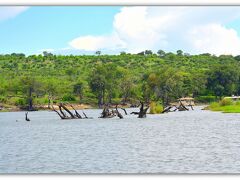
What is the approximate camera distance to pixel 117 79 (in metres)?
73.7

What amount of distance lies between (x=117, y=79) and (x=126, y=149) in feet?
155

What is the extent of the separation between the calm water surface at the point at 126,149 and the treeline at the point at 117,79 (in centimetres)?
2825

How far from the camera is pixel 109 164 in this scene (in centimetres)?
2170

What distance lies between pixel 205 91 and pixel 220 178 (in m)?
58.0

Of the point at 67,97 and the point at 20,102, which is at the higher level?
the point at 67,97

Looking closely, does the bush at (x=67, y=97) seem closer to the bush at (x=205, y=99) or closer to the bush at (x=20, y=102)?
the bush at (x=20, y=102)

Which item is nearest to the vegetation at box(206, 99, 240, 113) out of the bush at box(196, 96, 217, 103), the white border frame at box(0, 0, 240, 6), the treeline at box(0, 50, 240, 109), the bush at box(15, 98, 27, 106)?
the treeline at box(0, 50, 240, 109)

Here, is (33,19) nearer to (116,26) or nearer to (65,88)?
(116,26)

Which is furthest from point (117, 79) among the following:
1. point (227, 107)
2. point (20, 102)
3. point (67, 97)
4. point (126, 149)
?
point (126, 149)

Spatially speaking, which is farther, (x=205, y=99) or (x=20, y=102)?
(x=20, y=102)

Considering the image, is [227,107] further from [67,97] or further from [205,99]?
[67,97]

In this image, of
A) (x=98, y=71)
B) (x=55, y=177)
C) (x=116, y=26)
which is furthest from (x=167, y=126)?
(x=98, y=71)

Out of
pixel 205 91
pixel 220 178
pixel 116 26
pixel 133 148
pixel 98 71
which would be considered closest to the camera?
pixel 220 178

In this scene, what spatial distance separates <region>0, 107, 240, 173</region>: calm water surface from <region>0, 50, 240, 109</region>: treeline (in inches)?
1112
